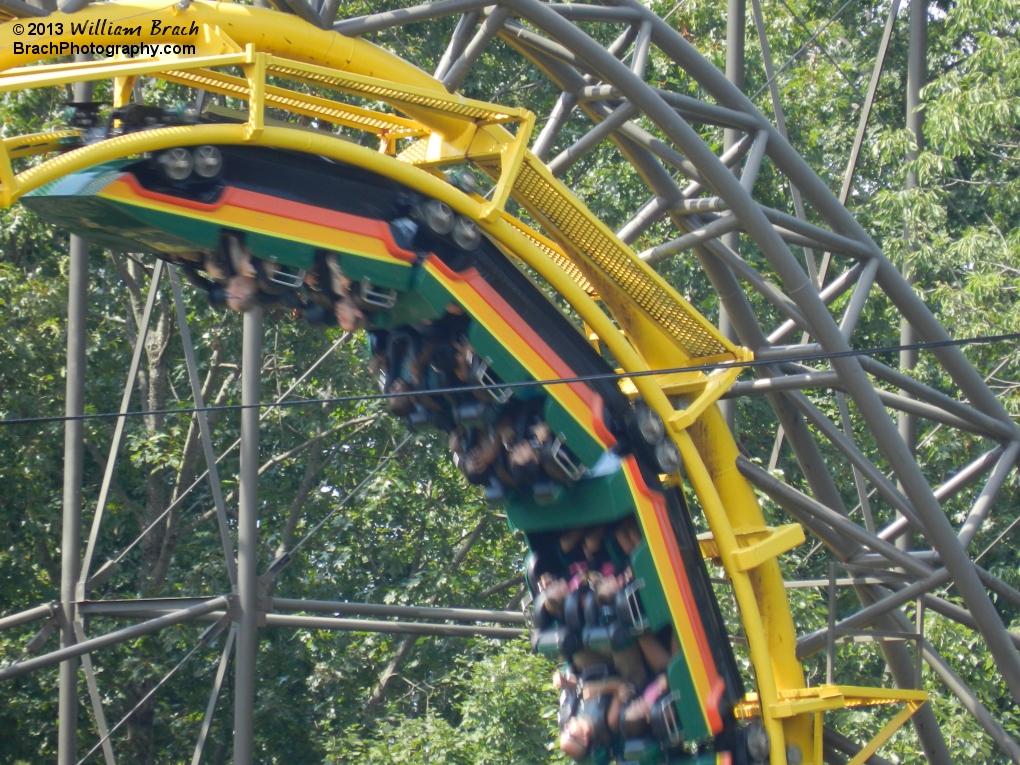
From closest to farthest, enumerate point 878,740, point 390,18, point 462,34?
point 390,18, point 462,34, point 878,740

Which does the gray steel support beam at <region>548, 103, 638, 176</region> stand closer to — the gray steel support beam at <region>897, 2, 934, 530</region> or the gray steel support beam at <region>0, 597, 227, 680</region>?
the gray steel support beam at <region>897, 2, 934, 530</region>

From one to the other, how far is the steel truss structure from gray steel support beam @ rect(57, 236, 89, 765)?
15 mm

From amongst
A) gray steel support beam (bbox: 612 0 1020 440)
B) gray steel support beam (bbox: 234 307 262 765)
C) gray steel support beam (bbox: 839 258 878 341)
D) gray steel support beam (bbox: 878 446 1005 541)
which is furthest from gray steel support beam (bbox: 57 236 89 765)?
gray steel support beam (bbox: 878 446 1005 541)

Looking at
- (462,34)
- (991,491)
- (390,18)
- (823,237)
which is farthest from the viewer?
(991,491)

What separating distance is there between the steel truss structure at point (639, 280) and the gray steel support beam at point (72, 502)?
0.05ft

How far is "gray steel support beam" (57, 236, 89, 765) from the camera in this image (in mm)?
7547

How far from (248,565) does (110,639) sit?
3.39 feet

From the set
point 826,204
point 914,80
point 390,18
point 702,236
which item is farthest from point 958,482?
point 390,18

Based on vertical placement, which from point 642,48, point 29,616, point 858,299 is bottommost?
point 29,616

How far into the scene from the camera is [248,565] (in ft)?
25.1

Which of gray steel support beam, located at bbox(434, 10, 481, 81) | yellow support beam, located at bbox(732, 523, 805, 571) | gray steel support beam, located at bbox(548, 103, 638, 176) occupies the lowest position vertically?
yellow support beam, located at bbox(732, 523, 805, 571)

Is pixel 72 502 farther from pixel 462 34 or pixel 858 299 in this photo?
pixel 858 299

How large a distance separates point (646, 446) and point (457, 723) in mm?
7833

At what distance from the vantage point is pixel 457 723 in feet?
41.7
